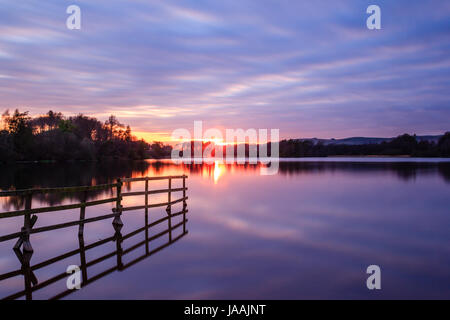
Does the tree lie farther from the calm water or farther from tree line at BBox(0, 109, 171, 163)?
the calm water

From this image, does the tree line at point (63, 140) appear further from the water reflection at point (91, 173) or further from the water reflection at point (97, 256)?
the water reflection at point (97, 256)

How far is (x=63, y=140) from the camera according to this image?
98.2 m

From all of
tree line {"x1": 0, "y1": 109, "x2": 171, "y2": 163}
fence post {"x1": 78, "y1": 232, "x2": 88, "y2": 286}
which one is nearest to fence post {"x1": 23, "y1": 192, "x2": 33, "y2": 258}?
fence post {"x1": 78, "y1": 232, "x2": 88, "y2": 286}

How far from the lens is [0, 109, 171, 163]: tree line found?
87.2 meters

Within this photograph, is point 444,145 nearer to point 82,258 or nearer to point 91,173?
point 91,173

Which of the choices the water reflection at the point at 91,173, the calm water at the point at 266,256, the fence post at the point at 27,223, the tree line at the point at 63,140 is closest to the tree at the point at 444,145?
A: the water reflection at the point at 91,173

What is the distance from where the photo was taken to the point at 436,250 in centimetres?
1145

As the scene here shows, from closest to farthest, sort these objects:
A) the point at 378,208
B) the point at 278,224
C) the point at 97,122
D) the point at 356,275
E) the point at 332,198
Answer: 1. the point at 356,275
2. the point at 278,224
3. the point at 378,208
4. the point at 332,198
5. the point at 97,122

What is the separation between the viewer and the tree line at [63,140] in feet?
286

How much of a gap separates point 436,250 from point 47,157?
101m

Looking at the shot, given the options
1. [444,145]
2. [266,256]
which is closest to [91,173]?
[266,256]

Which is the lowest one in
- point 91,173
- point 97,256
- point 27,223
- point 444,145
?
point 91,173

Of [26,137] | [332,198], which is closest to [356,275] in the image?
[332,198]
